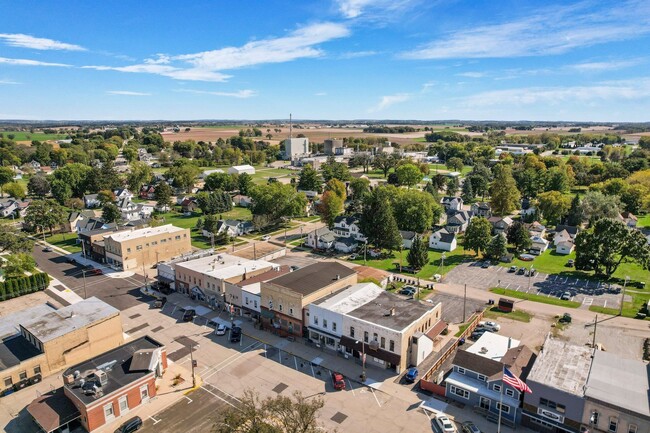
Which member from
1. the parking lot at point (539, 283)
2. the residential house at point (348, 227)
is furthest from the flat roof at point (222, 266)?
the parking lot at point (539, 283)

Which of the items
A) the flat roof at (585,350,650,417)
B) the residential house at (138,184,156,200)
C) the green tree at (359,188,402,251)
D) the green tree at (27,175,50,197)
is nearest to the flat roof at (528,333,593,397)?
the flat roof at (585,350,650,417)

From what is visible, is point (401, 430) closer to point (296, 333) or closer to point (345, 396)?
point (345, 396)

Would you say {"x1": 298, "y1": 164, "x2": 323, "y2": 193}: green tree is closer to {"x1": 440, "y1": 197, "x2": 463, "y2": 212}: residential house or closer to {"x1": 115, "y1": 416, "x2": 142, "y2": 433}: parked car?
{"x1": 440, "y1": 197, "x2": 463, "y2": 212}: residential house

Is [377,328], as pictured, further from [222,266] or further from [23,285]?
[23,285]

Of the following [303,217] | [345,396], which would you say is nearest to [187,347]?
[345,396]

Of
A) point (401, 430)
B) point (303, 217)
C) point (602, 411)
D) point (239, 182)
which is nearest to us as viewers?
point (602, 411)

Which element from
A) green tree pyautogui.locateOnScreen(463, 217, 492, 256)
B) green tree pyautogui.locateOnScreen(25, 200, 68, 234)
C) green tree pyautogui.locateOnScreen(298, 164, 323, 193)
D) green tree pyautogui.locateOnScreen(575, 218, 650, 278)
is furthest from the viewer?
green tree pyautogui.locateOnScreen(298, 164, 323, 193)
